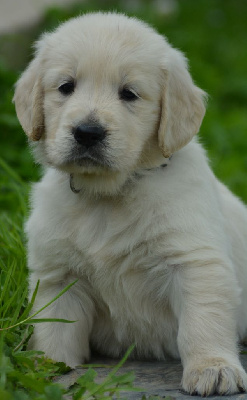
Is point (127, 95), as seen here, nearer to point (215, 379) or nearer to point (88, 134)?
point (88, 134)

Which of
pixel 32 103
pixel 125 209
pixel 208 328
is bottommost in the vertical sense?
pixel 208 328

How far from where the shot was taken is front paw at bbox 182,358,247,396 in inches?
168

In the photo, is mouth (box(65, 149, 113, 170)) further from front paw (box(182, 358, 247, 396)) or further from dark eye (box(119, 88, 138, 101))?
front paw (box(182, 358, 247, 396))

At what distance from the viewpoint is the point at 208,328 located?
441 cm

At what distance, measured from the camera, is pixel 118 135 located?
448 cm

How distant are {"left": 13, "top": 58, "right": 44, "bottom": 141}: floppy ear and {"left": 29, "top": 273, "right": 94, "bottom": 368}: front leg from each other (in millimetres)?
834

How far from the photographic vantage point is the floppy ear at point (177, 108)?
471 cm

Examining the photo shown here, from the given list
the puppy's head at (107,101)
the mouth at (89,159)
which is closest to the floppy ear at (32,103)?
the puppy's head at (107,101)

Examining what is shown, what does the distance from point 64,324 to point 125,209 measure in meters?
0.75

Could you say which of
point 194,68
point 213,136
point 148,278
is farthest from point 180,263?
point 194,68

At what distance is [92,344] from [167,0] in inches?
454

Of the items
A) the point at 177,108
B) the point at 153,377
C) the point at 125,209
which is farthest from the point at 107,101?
the point at 153,377

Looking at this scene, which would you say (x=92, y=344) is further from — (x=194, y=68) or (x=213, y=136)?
(x=194, y=68)

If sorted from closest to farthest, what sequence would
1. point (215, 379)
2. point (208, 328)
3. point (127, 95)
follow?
point (215, 379) → point (208, 328) → point (127, 95)
